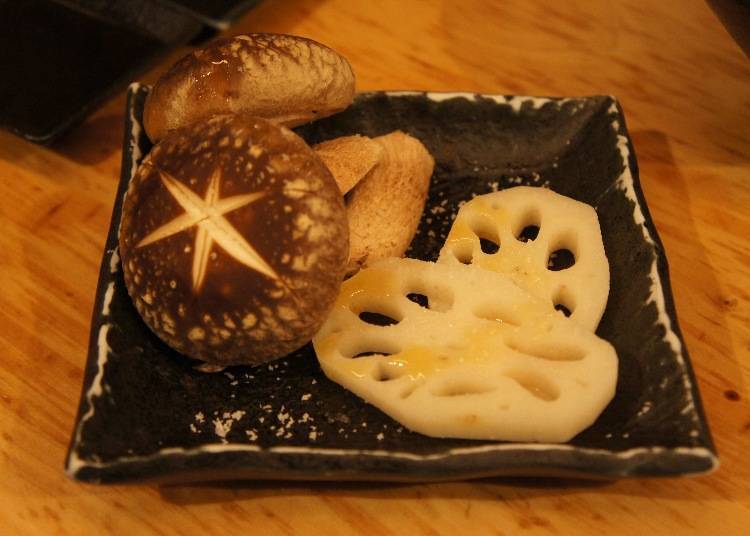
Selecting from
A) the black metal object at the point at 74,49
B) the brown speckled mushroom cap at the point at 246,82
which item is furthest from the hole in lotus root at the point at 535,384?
the black metal object at the point at 74,49

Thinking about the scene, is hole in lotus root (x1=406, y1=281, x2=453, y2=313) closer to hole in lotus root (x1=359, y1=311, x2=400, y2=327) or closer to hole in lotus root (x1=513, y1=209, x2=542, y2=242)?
hole in lotus root (x1=359, y1=311, x2=400, y2=327)

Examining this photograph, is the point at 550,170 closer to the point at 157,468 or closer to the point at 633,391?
the point at 633,391

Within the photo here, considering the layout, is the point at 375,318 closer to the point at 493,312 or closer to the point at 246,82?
the point at 493,312

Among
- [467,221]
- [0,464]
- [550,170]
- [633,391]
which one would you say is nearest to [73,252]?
[0,464]

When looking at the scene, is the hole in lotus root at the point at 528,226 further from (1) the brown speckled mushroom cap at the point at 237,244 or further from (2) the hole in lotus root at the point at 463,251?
(1) the brown speckled mushroom cap at the point at 237,244

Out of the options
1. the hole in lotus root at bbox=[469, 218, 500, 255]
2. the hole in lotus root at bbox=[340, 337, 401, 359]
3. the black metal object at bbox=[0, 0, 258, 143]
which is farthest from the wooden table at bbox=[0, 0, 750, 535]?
the hole in lotus root at bbox=[469, 218, 500, 255]

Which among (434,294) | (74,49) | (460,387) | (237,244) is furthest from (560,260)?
(74,49)
